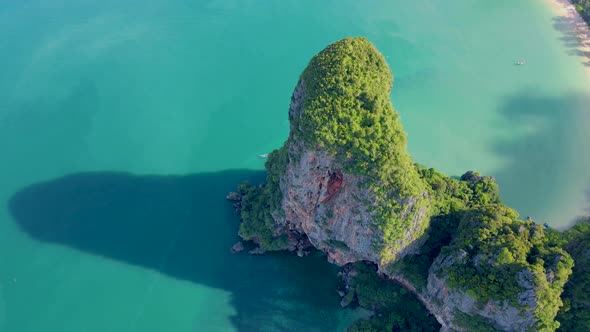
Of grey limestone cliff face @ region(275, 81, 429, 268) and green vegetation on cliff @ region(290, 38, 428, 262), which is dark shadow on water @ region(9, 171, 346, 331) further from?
green vegetation on cliff @ region(290, 38, 428, 262)

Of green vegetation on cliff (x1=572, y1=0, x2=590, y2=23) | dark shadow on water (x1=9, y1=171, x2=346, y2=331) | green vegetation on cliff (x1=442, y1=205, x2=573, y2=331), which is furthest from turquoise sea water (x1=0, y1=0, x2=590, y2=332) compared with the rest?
green vegetation on cliff (x1=442, y1=205, x2=573, y2=331)

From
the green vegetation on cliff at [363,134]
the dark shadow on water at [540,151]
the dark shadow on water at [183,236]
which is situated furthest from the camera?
the dark shadow on water at [540,151]

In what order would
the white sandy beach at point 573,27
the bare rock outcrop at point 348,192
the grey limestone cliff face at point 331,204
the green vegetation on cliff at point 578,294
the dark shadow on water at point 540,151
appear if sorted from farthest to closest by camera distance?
the white sandy beach at point 573,27, the dark shadow on water at point 540,151, the grey limestone cliff face at point 331,204, the bare rock outcrop at point 348,192, the green vegetation on cliff at point 578,294

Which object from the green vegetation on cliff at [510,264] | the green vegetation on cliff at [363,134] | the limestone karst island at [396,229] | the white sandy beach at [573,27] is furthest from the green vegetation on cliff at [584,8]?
the green vegetation on cliff at [363,134]

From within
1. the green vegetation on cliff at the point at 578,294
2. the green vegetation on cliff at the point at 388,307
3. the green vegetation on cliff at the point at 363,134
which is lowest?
the green vegetation on cliff at the point at 388,307

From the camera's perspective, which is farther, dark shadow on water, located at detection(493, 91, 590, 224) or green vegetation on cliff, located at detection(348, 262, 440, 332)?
dark shadow on water, located at detection(493, 91, 590, 224)

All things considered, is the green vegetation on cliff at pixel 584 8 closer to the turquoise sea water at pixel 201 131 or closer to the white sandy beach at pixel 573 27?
the white sandy beach at pixel 573 27

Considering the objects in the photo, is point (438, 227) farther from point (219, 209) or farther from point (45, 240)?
point (45, 240)
